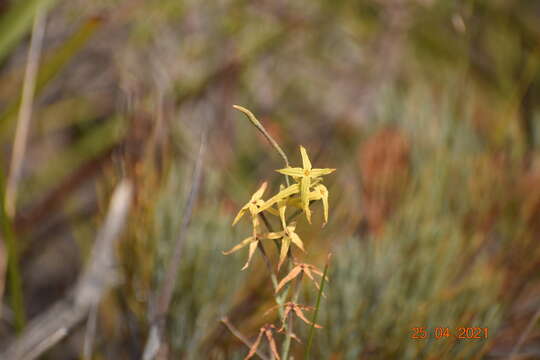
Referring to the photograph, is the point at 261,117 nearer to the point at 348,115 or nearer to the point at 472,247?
the point at 348,115

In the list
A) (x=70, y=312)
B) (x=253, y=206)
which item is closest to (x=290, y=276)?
(x=253, y=206)

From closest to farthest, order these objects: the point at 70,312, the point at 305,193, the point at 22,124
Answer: the point at 305,193
the point at 70,312
the point at 22,124

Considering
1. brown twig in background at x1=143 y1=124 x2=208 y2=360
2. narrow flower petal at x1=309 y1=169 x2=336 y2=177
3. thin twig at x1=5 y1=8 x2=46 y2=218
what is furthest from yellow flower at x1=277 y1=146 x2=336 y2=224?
thin twig at x1=5 y1=8 x2=46 y2=218

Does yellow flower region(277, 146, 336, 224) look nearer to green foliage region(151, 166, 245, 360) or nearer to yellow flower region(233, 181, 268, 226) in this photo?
yellow flower region(233, 181, 268, 226)

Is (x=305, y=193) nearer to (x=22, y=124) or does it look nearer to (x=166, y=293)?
(x=166, y=293)

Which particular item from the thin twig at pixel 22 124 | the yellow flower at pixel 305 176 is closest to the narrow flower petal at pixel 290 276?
the yellow flower at pixel 305 176

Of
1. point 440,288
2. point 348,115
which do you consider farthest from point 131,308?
point 348,115

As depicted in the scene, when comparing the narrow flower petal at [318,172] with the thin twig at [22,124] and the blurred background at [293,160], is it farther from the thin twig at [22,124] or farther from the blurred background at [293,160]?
the thin twig at [22,124]

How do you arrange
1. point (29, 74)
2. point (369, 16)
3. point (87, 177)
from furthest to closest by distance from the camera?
point (369, 16)
point (87, 177)
point (29, 74)
